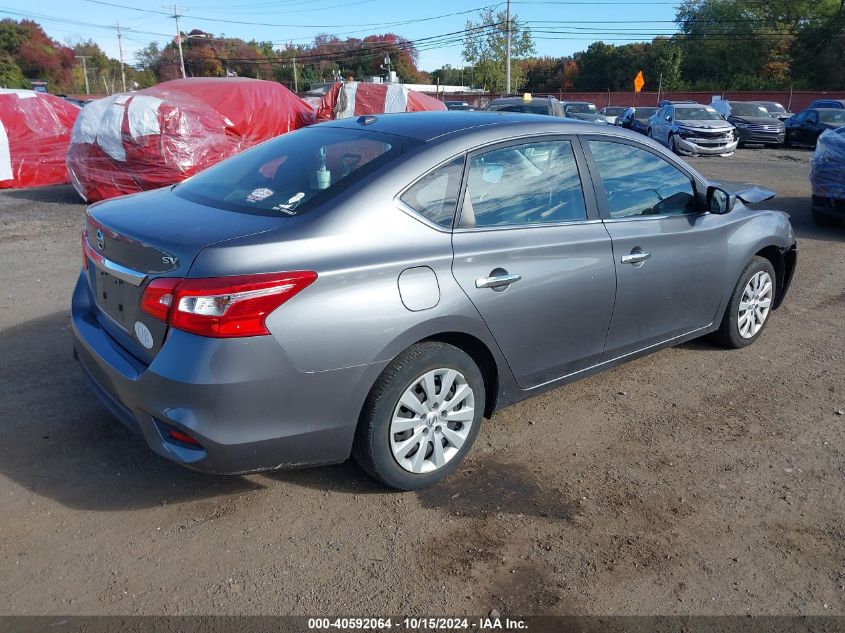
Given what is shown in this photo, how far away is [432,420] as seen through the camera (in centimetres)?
319

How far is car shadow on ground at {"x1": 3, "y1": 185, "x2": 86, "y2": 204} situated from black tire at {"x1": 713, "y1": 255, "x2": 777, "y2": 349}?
10558 mm

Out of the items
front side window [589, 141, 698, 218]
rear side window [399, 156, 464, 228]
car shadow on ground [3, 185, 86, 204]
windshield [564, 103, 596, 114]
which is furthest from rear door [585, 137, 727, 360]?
windshield [564, 103, 596, 114]

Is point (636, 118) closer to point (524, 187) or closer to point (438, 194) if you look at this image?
point (524, 187)

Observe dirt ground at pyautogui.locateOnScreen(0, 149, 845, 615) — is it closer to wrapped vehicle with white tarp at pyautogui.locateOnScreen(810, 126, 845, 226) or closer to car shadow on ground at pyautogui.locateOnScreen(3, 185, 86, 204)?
wrapped vehicle with white tarp at pyautogui.locateOnScreen(810, 126, 845, 226)

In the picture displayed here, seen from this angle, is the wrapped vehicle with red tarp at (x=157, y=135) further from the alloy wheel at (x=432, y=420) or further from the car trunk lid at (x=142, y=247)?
the alloy wheel at (x=432, y=420)

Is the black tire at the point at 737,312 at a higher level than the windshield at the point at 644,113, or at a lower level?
lower

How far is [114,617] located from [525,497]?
71.0 inches

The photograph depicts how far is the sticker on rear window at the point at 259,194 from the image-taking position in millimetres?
3246

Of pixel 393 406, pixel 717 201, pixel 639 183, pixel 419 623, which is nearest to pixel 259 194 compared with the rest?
pixel 393 406

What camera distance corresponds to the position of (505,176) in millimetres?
3504

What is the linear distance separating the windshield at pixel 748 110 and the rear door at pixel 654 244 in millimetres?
25109

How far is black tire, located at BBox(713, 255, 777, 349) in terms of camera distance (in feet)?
15.8

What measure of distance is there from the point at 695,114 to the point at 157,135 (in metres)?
17.4

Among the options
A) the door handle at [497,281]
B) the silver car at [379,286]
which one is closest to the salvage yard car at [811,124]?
the silver car at [379,286]
